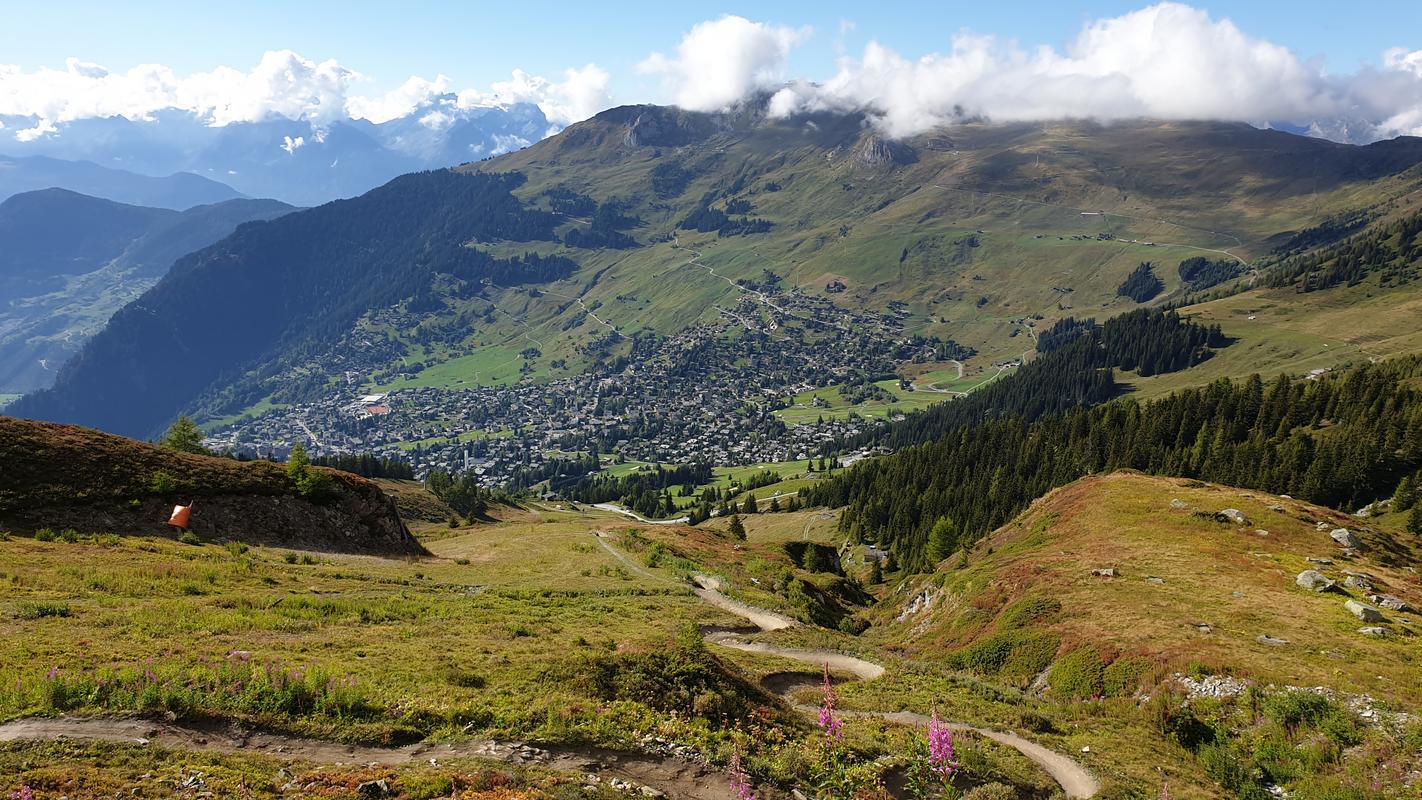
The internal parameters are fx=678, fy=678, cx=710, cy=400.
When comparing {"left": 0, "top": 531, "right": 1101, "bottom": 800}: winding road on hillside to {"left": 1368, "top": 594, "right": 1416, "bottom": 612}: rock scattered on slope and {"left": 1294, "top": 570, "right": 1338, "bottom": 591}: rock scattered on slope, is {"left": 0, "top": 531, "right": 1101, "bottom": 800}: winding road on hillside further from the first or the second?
{"left": 1368, "top": 594, "right": 1416, "bottom": 612}: rock scattered on slope

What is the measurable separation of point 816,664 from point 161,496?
1861 inches

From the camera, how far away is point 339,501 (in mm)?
62188

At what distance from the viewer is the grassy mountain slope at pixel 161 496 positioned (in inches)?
1713

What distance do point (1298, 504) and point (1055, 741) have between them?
6072cm

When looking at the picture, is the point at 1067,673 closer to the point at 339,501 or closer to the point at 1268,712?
the point at 1268,712

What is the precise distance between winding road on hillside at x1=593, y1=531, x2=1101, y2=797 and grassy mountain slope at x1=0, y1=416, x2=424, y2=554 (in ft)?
80.3

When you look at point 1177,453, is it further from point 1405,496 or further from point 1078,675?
point 1078,675

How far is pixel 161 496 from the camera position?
4869cm

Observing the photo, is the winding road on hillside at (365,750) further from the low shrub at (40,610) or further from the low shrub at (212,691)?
the low shrub at (40,610)

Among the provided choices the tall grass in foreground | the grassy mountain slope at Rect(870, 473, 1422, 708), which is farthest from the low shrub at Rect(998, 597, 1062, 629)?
the tall grass in foreground

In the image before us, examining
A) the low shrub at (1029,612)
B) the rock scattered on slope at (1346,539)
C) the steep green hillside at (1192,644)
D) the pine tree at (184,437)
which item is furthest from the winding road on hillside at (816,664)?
the pine tree at (184,437)

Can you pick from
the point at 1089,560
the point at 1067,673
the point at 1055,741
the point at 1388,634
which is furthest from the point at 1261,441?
the point at 1055,741

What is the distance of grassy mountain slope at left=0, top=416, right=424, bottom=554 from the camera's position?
4350cm

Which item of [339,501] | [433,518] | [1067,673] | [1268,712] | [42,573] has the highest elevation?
[42,573]
